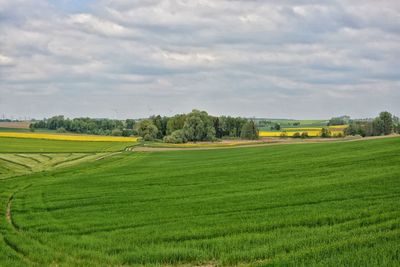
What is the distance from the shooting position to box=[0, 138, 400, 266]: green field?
12.5 metres

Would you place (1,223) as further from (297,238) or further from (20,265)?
(297,238)

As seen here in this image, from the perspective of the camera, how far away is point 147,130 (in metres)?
148

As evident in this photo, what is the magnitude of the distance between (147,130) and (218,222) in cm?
13240

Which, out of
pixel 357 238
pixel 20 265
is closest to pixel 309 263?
pixel 357 238

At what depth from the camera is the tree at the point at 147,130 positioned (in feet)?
465

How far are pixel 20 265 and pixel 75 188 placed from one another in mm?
20653

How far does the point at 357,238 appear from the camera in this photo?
1268 cm

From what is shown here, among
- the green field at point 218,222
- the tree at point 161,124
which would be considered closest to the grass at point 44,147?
the green field at point 218,222

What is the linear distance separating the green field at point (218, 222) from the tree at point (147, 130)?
109 metres

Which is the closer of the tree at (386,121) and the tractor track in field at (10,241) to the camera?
the tractor track in field at (10,241)

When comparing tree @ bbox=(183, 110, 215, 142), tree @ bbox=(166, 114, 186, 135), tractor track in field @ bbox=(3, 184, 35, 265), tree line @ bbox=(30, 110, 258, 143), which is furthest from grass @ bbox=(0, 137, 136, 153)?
tractor track in field @ bbox=(3, 184, 35, 265)

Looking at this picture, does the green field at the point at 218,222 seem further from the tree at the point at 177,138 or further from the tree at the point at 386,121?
the tree at the point at 386,121

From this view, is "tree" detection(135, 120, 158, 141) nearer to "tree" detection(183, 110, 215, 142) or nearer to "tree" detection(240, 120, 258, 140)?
"tree" detection(183, 110, 215, 142)

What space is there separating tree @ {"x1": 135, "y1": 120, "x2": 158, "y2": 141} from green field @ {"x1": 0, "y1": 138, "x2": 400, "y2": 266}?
4309 inches
